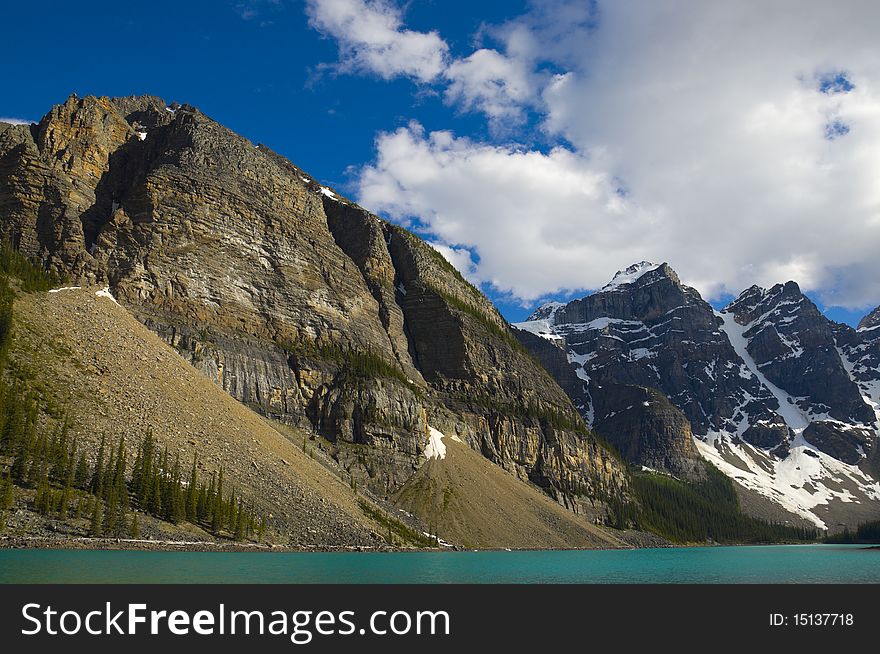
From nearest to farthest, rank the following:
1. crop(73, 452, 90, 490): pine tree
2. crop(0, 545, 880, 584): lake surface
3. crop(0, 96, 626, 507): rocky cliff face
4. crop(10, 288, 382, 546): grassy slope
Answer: crop(0, 545, 880, 584): lake surface < crop(73, 452, 90, 490): pine tree < crop(10, 288, 382, 546): grassy slope < crop(0, 96, 626, 507): rocky cliff face

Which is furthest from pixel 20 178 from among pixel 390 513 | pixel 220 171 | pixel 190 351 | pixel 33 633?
pixel 33 633

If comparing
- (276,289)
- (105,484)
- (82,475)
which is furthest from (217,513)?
(276,289)

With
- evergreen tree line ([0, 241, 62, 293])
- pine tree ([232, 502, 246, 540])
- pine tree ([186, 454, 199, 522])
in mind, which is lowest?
pine tree ([232, 502, 246, 540])

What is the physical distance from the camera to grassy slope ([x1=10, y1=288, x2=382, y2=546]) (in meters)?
75.3

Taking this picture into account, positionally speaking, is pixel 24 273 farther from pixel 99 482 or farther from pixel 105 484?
pixel 105 484

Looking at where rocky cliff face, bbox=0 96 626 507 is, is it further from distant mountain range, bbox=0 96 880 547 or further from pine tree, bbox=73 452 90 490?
pine tree, bbox=73 452 90 490

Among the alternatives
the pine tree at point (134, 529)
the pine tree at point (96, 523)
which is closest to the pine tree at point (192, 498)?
the pine tree at point (134, 529)

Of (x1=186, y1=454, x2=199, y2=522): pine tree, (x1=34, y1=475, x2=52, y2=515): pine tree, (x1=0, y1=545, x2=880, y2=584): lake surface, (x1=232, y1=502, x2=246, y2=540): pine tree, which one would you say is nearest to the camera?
(x1=0, y1=545, x2=880, y2=584): lake surface

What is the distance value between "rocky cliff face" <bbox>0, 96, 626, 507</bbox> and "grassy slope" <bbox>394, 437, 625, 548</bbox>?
5862 millimetres

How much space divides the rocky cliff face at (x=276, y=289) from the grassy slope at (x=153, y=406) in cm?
2286

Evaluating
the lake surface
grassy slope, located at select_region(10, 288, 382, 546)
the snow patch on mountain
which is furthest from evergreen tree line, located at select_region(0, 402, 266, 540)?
the snow patch on mountain

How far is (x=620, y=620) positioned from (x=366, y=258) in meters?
162

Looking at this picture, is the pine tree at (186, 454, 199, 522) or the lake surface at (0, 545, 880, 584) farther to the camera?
the pine tree at (186, 454, 199, 522)

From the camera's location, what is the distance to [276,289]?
14562cm
